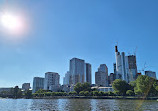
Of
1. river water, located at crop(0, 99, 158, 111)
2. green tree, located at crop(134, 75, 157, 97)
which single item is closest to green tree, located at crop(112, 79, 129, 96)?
green tree, located at crop(134, 75, 157, 97)

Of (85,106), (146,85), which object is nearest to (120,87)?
(146,85)

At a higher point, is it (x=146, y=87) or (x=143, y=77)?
(x=143, y=77)

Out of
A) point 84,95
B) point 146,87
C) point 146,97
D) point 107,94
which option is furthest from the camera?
point 84,95

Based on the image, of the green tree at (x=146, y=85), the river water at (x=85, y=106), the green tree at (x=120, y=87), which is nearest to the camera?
the river water at (x=85, y=106)

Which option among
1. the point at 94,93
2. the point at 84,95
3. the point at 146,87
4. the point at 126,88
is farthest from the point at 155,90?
the point at 84,95

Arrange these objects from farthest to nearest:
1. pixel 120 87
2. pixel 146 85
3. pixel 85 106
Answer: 1. pixel 120 87
2. pixel 146 85
3. pixel 85 106

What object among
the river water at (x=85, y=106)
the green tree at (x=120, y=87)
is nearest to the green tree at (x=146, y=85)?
the green tree at (x=120, y=87)

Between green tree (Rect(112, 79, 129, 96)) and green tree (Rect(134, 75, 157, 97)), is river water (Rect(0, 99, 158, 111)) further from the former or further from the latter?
green tree (Rect(112, 79, 129, 96))

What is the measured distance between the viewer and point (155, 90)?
12475cm

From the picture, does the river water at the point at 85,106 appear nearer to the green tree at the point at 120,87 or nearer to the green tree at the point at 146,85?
the green tree at the point at 146,85

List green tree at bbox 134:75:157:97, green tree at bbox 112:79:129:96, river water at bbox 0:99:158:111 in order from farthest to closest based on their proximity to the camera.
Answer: green tree at bbox 112:79:129:96 → green tree at bbox 134:75:157:97 → river water at bbox 0:99:158:111

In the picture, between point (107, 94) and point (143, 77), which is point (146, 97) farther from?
point (107, 94)

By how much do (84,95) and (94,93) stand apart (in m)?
18.1

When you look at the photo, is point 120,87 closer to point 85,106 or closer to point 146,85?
point 146,85
